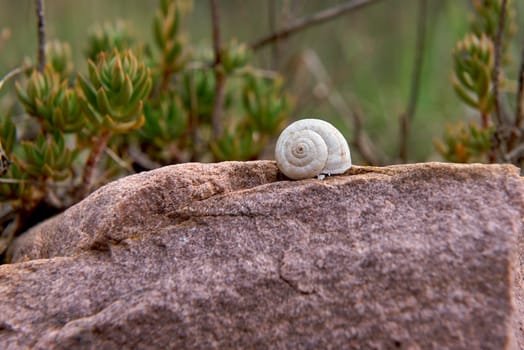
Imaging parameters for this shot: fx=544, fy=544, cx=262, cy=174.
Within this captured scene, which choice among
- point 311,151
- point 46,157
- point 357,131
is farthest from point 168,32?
point 311,151

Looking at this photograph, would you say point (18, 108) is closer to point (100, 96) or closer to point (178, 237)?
point (100, 96)

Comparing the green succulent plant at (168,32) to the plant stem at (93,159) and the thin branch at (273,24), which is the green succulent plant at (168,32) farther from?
the plant stem at (93,159)

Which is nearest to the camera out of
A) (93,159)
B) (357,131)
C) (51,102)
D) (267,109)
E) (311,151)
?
(311,151)

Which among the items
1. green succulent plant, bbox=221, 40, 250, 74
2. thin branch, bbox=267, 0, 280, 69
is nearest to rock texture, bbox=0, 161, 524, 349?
green succulent plant, bbox=221, 40, 250, 74

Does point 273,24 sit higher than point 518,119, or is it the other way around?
point 273,24

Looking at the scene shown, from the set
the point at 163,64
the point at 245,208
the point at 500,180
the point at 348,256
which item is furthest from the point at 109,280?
the point at 163,64

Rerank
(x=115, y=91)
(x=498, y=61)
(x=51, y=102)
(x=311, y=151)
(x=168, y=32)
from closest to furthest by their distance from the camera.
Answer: (x=311, y=151) → (x=115, y=91) → (x=51, y=102) → (x=498, y=61) → (x=168, y=32)

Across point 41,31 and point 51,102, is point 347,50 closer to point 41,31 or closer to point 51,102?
point 41,31

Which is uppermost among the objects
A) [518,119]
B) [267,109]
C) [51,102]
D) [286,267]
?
[51,102]

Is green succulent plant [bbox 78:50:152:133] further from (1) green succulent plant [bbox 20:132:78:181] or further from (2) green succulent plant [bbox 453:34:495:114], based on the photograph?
(2) green succulent plant [bbox 453:34:495:114]
